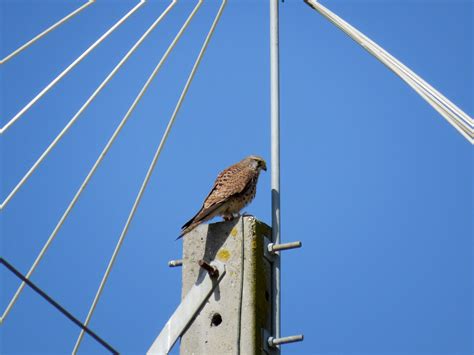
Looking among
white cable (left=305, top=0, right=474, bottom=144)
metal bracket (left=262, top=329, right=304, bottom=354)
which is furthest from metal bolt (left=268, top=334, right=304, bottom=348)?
white cable (left=305, top=0, right=474, bottom=144)

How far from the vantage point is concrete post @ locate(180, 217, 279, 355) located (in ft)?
23.8

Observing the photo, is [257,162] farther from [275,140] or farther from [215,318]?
[215,318]

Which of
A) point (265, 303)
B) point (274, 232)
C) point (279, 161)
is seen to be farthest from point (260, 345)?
point (279, 161)

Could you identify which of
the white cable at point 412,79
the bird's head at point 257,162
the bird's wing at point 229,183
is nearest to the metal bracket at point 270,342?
the white cable at point 412,79

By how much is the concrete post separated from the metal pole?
57 mm

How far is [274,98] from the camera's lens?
9.02 m

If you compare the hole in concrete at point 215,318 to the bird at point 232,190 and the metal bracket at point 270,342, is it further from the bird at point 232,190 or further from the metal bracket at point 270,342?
the bird at point 232,190

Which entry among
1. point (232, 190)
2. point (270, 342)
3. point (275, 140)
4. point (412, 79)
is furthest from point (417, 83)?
point (232, 190)

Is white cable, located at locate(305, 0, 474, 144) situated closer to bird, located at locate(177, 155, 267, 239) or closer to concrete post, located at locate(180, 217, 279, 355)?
concrete post, located at locate(180, 217, 279, 355)

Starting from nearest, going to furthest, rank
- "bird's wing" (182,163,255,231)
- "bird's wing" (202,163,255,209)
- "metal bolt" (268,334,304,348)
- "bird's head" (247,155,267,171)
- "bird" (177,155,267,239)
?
"metal bolt" (268,334,304,348), "bird's wing" (182,163,255,231), "bird" (177,155,267,239), "bird's wing" (202,163,255,209), "bird's head" (247,155,267,171)

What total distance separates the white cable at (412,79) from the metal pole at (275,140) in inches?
17.4

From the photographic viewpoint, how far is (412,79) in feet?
25.7

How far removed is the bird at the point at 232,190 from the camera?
1039cm

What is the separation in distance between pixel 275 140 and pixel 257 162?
110 inches
